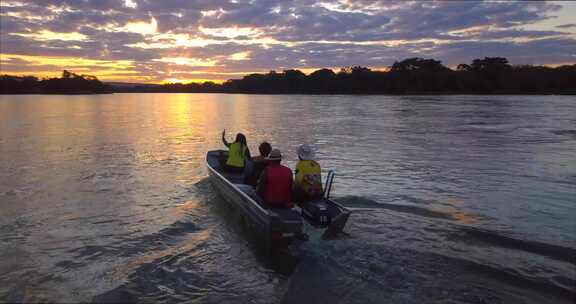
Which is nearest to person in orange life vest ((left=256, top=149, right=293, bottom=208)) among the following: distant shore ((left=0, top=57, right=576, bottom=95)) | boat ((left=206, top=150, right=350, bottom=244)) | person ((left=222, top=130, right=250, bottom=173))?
boat ((left=206, top=150, right=350, bottom=244))

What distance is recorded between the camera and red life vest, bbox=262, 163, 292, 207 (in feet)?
27.3

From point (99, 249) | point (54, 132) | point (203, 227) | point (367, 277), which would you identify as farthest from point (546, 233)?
point (54, 132)

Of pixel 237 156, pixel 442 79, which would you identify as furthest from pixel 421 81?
pixel 237 156

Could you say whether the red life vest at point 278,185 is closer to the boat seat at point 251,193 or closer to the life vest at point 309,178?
the boat seat at point 251,193

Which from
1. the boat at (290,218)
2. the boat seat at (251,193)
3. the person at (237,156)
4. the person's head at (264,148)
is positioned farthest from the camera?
the person at (237,156)

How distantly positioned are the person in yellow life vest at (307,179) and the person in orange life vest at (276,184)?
1.44ft

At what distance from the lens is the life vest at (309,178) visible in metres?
8.78

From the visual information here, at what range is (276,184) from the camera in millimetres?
8344

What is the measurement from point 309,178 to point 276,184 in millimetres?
804

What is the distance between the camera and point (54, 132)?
100.0 feet

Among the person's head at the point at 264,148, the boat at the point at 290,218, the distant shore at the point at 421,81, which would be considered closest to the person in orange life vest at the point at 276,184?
the boat at the point at 290,218

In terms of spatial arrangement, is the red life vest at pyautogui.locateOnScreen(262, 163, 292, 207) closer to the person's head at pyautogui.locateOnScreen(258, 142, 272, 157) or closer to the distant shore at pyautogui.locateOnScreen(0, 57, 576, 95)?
the person's head at pyautogui.locateOnScreen(258, 142, 272, 157)

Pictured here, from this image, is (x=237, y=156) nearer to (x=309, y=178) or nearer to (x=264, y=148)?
(x=264, y=148)

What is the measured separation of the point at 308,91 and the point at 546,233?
159m
